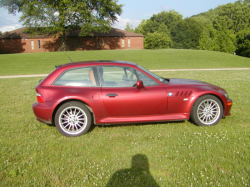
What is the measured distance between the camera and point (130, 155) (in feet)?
12.6

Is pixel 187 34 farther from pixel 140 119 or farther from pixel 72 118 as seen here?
pixel 72 118

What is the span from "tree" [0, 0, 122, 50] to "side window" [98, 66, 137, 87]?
1464 inches

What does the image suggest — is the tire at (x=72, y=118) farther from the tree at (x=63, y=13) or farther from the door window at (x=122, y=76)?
the tree at (x=63, y=13)

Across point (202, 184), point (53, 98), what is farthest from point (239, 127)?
point (53, 98)

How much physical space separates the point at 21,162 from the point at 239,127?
4.26m

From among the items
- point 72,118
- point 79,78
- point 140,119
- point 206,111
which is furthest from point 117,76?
point 206,111

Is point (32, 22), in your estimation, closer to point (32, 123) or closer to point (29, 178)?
point (32, 123)

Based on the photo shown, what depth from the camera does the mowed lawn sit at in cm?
315

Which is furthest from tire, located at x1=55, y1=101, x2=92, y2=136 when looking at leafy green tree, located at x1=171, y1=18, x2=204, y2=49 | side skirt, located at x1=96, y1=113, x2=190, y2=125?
leafy green tree, located at x1=171, y1=18, x2=204, y2=49

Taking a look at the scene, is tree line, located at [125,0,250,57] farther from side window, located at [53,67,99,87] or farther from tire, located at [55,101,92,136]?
tire, located at [55,101,92,136]

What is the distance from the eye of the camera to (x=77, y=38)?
57281 mm

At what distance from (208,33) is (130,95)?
7947 cm

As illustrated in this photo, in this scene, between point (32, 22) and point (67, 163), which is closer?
point (67, 163)

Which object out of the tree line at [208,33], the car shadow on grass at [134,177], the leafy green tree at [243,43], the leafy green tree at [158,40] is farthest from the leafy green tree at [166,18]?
the car shadow on grass at [134,177]
